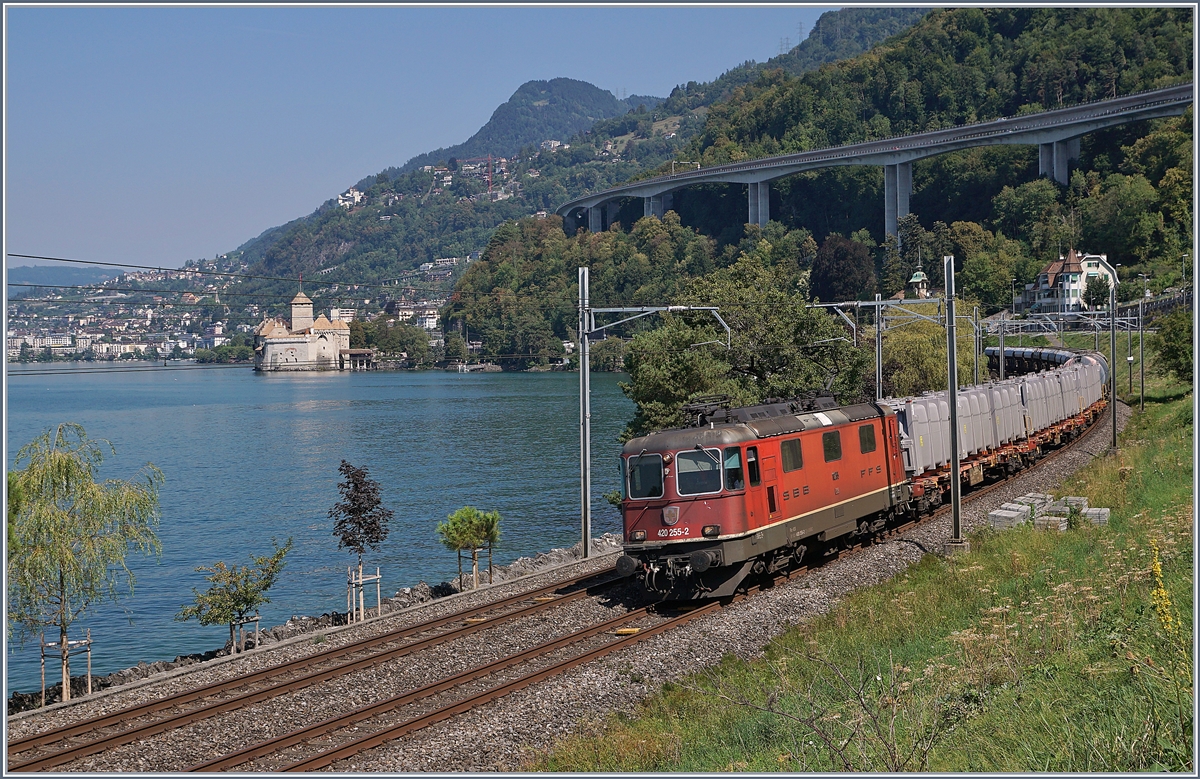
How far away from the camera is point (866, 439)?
24.5 meters

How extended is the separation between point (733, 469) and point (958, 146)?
136 meters

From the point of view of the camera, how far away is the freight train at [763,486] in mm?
19203

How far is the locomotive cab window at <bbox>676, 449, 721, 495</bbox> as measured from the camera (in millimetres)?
19141

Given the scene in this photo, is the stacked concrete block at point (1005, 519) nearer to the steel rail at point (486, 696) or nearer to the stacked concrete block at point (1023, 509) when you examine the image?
the stacked concrete block at point (1023, 509)

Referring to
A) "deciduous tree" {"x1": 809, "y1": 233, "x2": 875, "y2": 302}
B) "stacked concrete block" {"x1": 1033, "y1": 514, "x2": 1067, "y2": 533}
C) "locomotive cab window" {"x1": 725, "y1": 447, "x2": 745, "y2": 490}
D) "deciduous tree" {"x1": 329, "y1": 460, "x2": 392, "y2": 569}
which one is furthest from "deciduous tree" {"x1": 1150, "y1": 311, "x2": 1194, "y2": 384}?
"deciduous tree" {"x1": 809, "y1": 233, "x2": 875, "y2": 302}

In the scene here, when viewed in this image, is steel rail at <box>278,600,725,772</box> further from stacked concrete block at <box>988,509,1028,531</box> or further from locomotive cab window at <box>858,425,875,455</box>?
stacked concrete block at <box>988,509,1028,531</box>

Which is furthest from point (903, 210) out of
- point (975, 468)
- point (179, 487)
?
point (975, 468)

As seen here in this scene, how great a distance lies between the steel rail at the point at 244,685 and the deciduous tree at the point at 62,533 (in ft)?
14.4

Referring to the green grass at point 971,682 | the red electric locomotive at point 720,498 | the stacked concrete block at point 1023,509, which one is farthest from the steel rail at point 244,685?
the stacked concrete block at point 1023,509

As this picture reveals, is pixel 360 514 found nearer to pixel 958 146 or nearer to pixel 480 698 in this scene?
pixel 480 698

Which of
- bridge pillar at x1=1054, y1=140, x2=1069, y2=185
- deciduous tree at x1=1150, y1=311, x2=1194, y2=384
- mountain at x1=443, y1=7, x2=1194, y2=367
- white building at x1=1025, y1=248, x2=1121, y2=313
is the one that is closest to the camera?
deciduous tree at x1=1150, y1=311, x2=1194, y2=384

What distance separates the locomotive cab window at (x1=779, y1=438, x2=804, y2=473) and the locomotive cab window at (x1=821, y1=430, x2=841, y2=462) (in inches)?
46.1

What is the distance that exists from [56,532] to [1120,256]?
11086cm

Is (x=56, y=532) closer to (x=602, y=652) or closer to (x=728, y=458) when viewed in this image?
(x=602, y=652)
